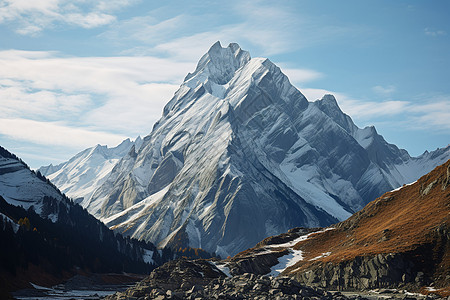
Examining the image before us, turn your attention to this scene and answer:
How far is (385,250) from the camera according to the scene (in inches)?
5379

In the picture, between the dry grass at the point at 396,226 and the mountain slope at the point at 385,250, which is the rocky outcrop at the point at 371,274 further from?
the dry grass at the point at 396,226

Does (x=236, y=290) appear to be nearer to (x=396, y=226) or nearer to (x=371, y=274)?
(x=371, y=274)

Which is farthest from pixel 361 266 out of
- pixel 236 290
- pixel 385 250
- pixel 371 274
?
pixel 236 290

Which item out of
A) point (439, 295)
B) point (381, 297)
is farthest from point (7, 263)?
point (439, 295)

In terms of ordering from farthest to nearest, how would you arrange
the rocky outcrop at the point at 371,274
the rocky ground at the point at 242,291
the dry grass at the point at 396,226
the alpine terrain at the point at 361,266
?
the dry grass at the point at 396,226 < the rocky outcrop at the point at 371,274 < the alpine terrain at the point at 361,266 < the rocky ground at the point at 242,291

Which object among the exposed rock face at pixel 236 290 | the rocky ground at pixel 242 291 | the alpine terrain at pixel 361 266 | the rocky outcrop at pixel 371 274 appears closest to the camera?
the exposed rock face at pixel 236 290

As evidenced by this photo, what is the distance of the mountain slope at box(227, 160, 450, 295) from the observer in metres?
127

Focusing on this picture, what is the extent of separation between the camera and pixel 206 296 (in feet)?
325

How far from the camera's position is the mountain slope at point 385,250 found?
127m

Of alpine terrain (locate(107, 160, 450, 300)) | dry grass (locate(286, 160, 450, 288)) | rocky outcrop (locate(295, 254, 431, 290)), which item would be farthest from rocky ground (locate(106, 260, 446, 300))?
dry grass (locate(286, 160, 450, 288))

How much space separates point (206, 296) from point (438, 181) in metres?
88.0

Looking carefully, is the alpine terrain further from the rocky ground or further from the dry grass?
the rocky ground

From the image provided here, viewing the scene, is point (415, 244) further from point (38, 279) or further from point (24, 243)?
point (24, 243)

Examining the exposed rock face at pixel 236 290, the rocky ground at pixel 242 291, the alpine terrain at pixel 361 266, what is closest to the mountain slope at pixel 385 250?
the alpine terrain at pixel 361 266
